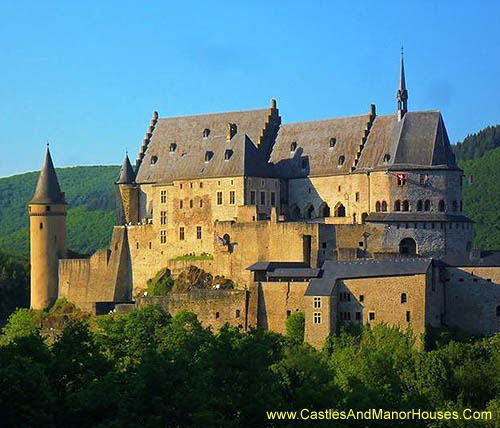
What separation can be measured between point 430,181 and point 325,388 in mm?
31702

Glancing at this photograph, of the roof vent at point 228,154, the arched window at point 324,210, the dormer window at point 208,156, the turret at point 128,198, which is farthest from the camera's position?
the turret at point 128,198

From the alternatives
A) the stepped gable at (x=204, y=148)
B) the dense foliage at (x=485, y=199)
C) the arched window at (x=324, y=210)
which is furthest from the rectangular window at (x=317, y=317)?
the dense foliage at (x=485, y=199)

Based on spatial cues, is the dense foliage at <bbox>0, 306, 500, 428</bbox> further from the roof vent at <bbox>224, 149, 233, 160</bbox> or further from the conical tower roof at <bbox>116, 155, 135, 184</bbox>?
the conical tower roof at <bbox>116, 155, 135, 184</bbox>

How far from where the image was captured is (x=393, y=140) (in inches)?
3472

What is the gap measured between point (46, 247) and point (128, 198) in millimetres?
6373

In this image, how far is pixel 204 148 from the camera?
9575 centimetres

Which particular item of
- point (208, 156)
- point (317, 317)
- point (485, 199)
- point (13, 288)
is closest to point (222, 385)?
point (317, 317)

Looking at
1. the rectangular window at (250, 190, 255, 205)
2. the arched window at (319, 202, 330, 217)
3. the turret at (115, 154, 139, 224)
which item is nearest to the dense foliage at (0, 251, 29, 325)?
the turret at (115, 154, 139, 224)

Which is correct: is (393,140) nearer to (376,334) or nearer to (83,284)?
(376,334)

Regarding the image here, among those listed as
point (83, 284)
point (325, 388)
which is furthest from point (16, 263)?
point (325, 388)

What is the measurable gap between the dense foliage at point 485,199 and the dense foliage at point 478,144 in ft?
19.7

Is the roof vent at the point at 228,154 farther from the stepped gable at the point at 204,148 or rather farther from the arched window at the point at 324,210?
the arched window at the point at 324,210

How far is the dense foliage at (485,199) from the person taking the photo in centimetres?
12006

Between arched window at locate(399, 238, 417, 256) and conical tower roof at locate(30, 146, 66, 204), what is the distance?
23927mm
